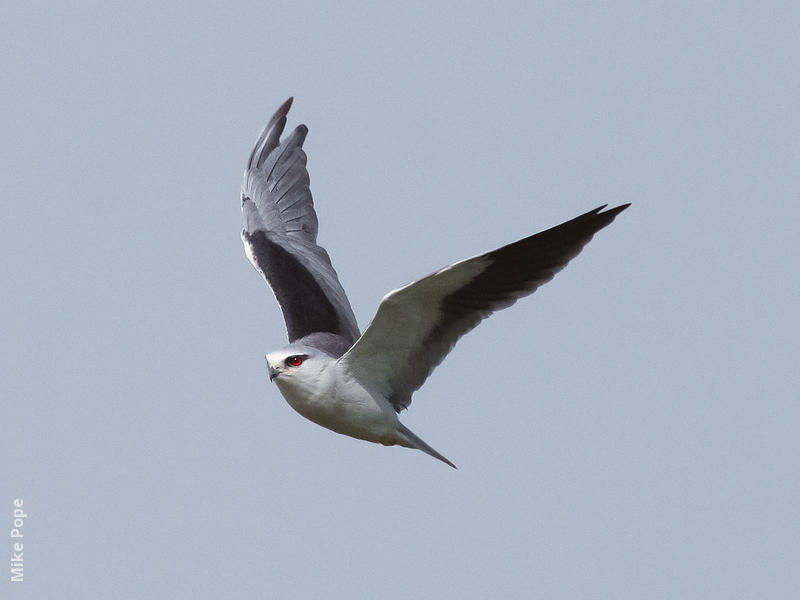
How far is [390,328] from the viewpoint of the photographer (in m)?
9.59

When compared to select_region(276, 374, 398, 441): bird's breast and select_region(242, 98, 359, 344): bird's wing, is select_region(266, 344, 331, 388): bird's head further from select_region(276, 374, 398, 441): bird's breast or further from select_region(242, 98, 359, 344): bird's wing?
select_region(242, 98, 359, 344): bird's wing

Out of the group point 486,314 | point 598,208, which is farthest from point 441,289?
point 598,208

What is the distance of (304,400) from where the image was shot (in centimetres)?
986

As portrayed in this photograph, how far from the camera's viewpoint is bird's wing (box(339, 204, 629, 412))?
29.8 ft

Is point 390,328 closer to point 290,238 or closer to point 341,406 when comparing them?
point 341,406

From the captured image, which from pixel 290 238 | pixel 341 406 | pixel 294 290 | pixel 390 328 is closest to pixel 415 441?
pixel 341 406

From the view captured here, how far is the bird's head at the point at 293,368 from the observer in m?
9.80

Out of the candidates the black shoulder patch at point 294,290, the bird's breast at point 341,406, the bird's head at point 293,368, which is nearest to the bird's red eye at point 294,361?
the bird's head at point 293,368

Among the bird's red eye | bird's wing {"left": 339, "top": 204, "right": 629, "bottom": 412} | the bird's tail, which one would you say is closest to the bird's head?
the bird's red eye

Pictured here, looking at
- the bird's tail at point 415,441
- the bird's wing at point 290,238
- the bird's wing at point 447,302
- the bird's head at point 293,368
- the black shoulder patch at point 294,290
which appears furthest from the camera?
the bird's wing at point 290,238

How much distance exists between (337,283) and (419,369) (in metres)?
2.47

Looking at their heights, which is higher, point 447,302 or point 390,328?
point 447,302

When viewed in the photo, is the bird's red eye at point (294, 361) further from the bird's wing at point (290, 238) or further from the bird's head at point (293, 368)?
the bird's wing at point (290, 238)

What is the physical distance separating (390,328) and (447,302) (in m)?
0.47
